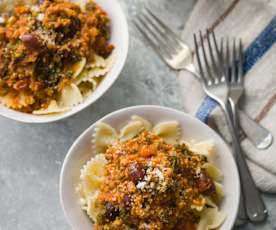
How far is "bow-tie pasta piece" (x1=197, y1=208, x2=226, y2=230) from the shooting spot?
13.8 feet

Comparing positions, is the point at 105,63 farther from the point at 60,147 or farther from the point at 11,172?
the point at 11,172

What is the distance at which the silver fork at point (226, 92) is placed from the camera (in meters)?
4.49

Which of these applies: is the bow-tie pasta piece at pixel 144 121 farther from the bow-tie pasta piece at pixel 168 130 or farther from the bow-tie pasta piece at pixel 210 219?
the bow-tie pasta piece at pixel 210 219

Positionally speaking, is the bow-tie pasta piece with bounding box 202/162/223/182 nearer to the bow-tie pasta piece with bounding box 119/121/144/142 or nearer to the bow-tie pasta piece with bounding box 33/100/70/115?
the bow-tie pasta piece with bounding box 119/121/144/142

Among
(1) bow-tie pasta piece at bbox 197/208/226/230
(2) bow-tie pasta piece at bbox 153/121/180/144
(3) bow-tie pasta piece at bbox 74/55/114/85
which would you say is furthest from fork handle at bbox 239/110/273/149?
(3) bow-tie pasta piece at bbox 74/55/114/85

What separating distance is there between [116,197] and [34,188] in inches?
Answer: 40.9

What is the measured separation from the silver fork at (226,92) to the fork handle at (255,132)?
0.31 feet

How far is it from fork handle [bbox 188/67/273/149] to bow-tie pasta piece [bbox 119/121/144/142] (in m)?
0.81

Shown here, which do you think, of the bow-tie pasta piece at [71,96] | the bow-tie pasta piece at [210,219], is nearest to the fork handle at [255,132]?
the bow-tie pasta piece at [210,219]

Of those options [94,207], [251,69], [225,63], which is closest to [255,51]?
[251,69]

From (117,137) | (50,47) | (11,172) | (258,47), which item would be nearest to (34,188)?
(11,172)

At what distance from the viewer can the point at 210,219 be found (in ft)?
14.0

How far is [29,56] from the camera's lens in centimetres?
453

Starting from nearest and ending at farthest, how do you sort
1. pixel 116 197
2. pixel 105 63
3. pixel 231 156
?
pixel 116 197, pixel 231 156, pixel 105 63
